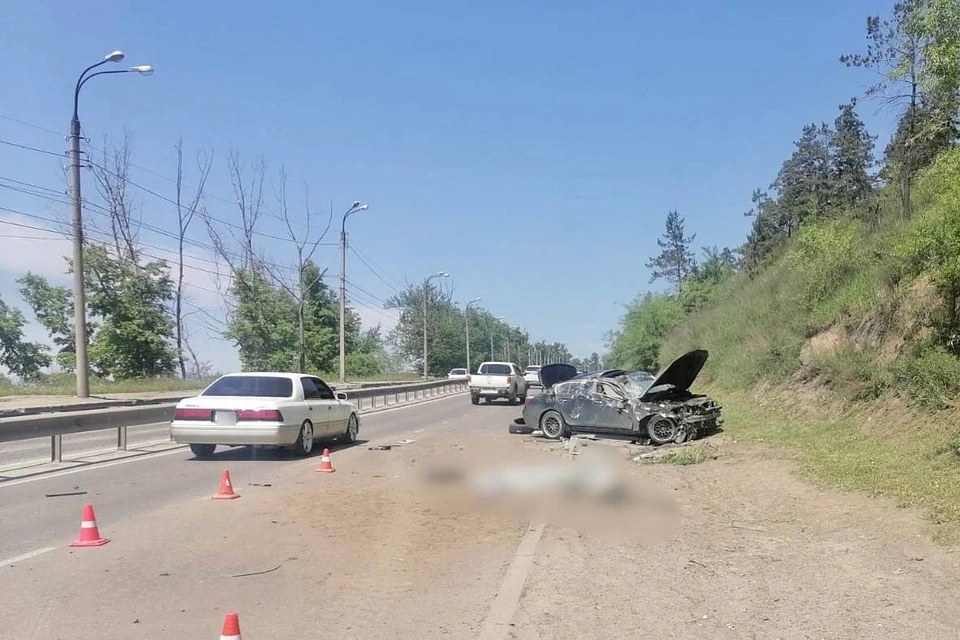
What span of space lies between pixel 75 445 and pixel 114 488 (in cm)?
691

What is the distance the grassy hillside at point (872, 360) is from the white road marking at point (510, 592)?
352 centimetres

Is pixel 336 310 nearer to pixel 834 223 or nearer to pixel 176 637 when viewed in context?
pixel 834 223

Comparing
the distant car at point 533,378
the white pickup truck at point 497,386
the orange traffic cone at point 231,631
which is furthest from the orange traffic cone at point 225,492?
the distant car at point 533,378

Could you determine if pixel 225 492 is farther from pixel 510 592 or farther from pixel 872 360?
pixel 872 360

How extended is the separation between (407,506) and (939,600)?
5750mm

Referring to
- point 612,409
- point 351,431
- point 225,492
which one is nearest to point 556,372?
point 612,409

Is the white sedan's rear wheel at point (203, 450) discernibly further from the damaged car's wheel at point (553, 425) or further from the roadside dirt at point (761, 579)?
the roadside dirt at point (761, 579)

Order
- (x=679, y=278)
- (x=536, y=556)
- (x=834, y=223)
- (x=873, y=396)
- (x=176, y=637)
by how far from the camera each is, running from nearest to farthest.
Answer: (x=176, y=637) → (x=536, y=556) → (x=873, y=396) → (x=834, y=223) → (x=679, y=278)

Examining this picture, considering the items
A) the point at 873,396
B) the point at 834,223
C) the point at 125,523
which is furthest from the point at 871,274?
the point at 125,523

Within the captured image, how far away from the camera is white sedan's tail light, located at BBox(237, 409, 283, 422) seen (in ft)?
43.3

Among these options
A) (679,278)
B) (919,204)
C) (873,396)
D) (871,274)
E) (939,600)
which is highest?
(679,278)

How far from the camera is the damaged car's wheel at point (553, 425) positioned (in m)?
17.2

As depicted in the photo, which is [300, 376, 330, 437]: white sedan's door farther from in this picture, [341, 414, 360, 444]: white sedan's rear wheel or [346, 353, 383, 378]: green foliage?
[346, 353, 383, 378]: green foliage

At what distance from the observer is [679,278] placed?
9425cm
